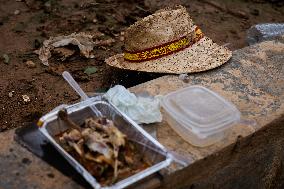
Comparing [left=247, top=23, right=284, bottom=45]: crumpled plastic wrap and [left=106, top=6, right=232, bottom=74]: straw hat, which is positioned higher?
[left=106, top=6, right=232, bottom=74]: straw hat

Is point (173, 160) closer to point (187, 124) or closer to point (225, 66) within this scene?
point (187, 124)

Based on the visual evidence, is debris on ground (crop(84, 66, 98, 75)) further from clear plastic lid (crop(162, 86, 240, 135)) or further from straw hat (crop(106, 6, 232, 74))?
clear plastic lid (crop(162, 86, 240, 135))

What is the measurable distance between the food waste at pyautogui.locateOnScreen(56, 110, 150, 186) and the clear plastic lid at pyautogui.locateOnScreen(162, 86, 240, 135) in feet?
1.03

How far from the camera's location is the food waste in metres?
1.70

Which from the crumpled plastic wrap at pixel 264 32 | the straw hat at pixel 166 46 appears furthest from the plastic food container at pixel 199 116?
the crumpled plastic wrap at pixel 264 32

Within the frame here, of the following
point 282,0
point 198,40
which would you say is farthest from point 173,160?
point 282,0

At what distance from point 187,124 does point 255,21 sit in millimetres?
3538

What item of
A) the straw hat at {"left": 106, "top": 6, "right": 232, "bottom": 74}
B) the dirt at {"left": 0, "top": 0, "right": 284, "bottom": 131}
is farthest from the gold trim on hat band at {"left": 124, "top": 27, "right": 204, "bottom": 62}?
the dirt at {"left": 0, "top": 0, "right": 284, "bottom": 131}

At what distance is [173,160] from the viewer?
76.7 inches

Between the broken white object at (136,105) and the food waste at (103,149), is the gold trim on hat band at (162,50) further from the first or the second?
the food waste at (103,149)

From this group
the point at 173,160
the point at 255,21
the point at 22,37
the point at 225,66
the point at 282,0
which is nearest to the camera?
the point at 173,160

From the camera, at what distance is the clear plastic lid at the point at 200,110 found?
2.00 metres

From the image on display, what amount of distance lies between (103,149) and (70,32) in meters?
2.93

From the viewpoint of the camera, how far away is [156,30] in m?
2.86
